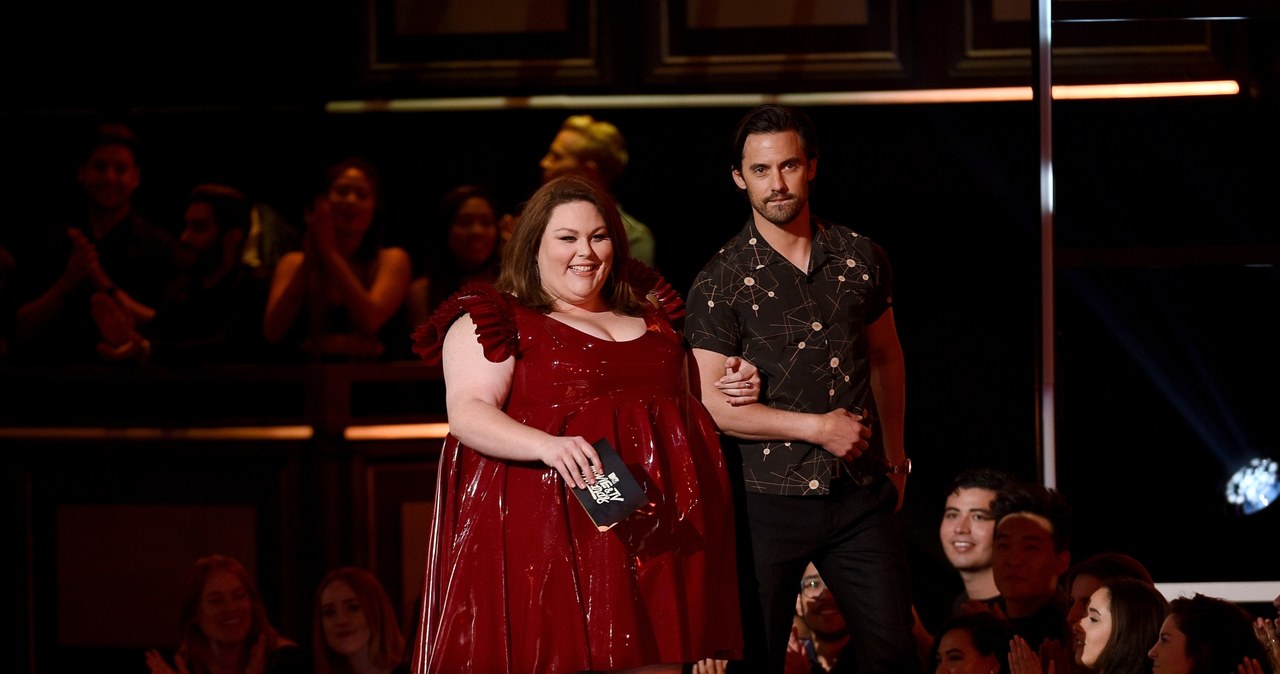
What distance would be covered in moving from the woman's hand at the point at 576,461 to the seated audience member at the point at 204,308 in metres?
2.71

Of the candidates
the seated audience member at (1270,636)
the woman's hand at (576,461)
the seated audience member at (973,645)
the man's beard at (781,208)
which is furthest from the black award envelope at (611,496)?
the seated audience member at (1270,636)

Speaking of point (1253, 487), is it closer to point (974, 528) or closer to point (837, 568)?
point (974, 528)

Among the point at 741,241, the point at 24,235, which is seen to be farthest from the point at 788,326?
the point at 24,235

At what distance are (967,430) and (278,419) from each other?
7.53 ft

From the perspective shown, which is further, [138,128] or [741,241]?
[138,128]

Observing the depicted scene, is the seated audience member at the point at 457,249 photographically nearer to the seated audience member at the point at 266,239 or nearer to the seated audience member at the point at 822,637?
the seated audience member at the point at 266,239

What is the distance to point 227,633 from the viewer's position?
14.4 feet

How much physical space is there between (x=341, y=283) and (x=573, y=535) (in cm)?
244

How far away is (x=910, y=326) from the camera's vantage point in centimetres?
489

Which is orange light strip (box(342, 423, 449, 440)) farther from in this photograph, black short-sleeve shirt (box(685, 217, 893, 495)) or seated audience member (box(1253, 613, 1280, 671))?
seated audience member (box(1253, 613, 1280, 671))

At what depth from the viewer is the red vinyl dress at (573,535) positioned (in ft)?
9.20

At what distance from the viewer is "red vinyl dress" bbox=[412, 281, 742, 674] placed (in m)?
2.80

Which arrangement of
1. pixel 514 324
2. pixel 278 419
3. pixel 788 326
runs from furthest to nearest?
1. pixel 278 419
2. pixel 788 326
3. pixel 514 324

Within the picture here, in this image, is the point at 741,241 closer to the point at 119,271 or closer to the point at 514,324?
the point at 514,324
